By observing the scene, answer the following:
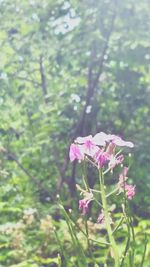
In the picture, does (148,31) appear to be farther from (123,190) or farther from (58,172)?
(123,190)

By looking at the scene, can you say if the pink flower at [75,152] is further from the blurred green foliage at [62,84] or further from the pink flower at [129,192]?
the blurred green foliage at [62,84]

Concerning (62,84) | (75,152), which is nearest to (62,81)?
(62,84)

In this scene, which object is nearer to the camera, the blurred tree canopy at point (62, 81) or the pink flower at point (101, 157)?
the pink flower at point (101, 157)

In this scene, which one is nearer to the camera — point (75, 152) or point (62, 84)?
point (75, 152)

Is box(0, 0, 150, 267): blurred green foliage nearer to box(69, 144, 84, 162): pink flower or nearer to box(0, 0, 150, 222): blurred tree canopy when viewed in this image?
box(0, 0, 150, 222): blurred tree canopy

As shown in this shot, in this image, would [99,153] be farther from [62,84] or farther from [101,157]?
[62,84]

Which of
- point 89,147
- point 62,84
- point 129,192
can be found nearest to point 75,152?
point 89,147

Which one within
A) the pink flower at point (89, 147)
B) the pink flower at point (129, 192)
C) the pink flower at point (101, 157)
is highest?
the pink flower at point (89, 147)

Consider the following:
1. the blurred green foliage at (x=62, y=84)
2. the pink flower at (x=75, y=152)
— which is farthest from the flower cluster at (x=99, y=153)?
the blurred green foliage at (x=62, y=84)
